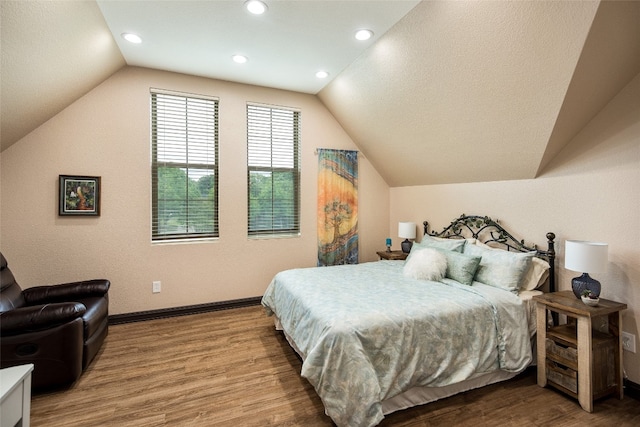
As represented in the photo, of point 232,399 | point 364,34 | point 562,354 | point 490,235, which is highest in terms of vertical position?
point 364,34

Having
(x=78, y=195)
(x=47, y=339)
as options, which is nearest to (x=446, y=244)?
(x=47, y=339)

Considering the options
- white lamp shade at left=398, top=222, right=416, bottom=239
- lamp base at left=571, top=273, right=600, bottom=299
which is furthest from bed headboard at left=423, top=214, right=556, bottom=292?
lamp base at left=571, top=273, right=600, bottom=299

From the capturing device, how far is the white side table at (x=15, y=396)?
4.16ft

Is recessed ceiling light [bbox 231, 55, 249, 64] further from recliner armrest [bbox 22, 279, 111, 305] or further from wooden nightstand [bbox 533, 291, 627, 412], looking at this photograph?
wooden nightstand [bbox 533, 291, 627, 412]

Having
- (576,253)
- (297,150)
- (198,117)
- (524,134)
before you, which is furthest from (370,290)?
(198,117)

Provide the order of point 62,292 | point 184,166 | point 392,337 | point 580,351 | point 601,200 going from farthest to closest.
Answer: point 184,166 → point 62,292 → point 601,200 → point 580,351 → point 392,337

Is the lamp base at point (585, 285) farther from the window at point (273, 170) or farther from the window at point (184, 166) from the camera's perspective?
the window at point (184, 166)

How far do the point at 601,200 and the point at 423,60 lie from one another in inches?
71.3

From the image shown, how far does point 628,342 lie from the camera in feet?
7.11

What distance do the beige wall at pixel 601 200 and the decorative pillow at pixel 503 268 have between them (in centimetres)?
37

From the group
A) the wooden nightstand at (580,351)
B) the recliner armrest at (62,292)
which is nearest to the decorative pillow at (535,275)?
the wooden nightstand at (580,351)

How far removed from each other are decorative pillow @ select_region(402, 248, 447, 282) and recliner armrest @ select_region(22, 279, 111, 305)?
3011mm

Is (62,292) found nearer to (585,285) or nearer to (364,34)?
(364,34)

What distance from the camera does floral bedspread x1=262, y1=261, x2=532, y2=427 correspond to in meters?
1.75
